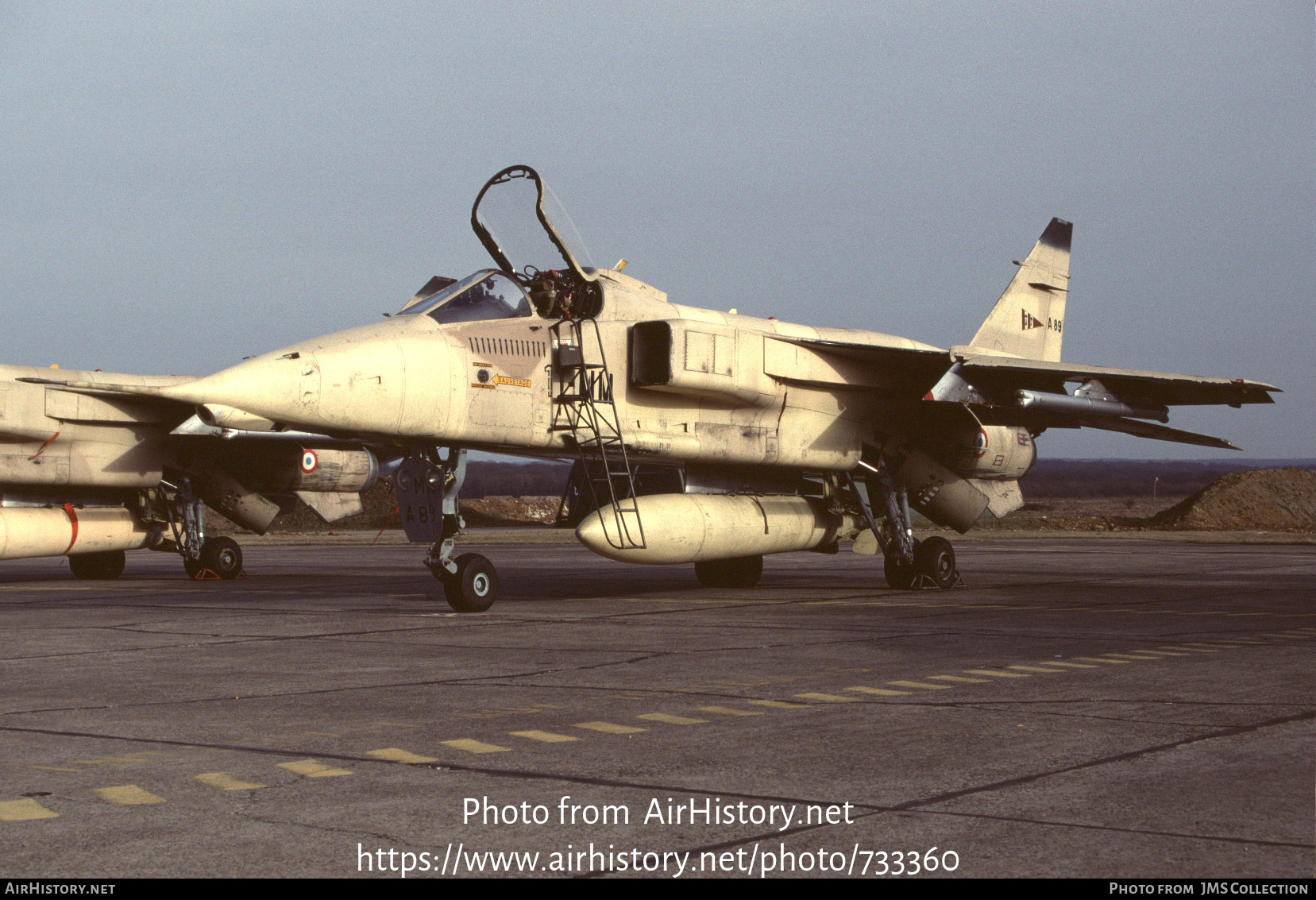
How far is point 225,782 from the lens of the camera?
4570 mm

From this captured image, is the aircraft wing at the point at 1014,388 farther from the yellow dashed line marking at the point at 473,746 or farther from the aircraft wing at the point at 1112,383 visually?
the yellow dashed line marking at the point at 473,746

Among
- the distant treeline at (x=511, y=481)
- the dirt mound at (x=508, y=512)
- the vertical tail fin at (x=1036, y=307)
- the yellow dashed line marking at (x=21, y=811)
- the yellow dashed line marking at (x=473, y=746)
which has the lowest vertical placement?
the distant treeline at (x=511, y=481)

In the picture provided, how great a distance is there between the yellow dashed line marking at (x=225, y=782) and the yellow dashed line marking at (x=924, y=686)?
3.85 meters

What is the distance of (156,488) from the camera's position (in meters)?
18.6

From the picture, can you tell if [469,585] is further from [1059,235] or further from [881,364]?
[1059,235]

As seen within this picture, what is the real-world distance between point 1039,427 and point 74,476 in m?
13.8

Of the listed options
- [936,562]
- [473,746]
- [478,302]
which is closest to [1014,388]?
[936,562]

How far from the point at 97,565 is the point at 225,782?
16739mm

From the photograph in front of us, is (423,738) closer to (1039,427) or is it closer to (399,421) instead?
(399,421)

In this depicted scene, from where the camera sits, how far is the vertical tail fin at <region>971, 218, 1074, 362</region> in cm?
1811

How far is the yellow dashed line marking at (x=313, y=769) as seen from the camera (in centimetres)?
473

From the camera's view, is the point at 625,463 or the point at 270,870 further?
the point at 625,463

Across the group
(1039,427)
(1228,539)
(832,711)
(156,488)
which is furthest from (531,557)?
(1228,539)

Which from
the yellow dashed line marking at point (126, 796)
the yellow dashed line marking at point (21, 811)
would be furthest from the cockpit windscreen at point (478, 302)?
the yellow dashed line marking at point (21, 811)
